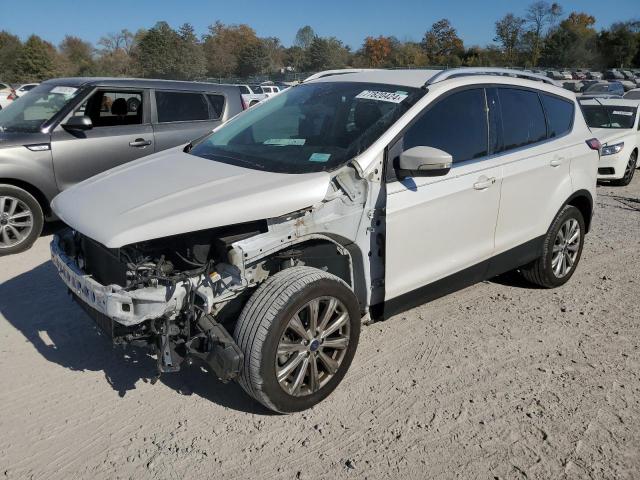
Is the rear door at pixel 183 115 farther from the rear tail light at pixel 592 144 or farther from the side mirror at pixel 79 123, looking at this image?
the rear tail light at pixel 592 144

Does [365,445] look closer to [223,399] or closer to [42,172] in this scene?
[223,399]

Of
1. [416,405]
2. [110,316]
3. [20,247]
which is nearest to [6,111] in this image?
[20,247]

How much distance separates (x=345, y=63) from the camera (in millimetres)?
90688

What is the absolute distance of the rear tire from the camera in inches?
190

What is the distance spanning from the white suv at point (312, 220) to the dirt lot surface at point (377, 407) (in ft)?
1.06

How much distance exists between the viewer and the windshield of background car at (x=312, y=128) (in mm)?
3480

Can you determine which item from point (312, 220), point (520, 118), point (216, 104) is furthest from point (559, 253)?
point (216, 104)

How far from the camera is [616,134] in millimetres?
10508

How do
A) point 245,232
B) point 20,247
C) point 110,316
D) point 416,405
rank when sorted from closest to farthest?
1. point 110,316
2. point 245,232
3. point 416,405
4. point 20,247

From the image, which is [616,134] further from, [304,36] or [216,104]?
[304,36]

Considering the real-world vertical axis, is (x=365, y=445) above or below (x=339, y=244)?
below

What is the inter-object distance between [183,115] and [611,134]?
312 inches

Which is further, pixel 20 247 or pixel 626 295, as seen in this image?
pixel 20 247

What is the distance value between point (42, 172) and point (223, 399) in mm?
4030
